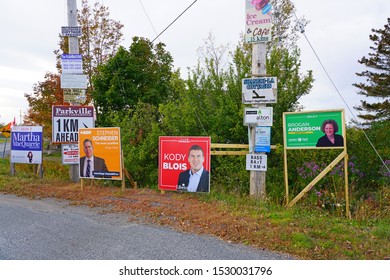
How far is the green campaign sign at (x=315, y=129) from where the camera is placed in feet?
→ 24.0

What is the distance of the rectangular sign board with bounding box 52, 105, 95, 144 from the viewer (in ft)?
34.0

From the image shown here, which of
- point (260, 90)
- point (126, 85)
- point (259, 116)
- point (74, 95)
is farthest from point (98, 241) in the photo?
point (126, 85)

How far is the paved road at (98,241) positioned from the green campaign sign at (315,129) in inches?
139

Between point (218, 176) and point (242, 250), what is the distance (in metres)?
5.08

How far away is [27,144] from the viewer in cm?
1145

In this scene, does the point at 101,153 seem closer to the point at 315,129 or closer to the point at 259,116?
the point at 259,116

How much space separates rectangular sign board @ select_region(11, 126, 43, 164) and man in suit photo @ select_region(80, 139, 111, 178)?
8.87 ft

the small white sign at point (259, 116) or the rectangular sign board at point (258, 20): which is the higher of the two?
the rectangular sign board at point (258, 20)

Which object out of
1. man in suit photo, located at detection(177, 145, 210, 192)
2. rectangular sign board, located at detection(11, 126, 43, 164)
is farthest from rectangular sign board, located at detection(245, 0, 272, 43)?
rectangular sign board, located at detection(11, 126, 43, 164)

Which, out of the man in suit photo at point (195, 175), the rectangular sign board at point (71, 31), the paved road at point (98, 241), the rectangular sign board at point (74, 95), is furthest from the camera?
the rectangular sign board at point (74, 95)

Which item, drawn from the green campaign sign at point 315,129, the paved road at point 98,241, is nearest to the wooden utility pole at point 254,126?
the green campaign sign at point 315,129

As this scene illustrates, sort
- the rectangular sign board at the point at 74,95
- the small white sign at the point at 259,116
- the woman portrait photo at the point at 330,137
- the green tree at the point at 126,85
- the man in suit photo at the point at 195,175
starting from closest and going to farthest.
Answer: the woman portrait photo at the point at 330,137, the small white sign at the point at 259,116, the man in suit photo at the point at 195,175, the rectangular sign board at the point at 74,95, the green tree at the point at 126,85

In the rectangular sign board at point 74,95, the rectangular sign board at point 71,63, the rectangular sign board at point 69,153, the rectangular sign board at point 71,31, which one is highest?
the rectangular sign board at point 71,31

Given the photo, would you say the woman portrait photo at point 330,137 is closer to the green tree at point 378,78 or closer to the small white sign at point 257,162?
the small white sign at point 257,162
